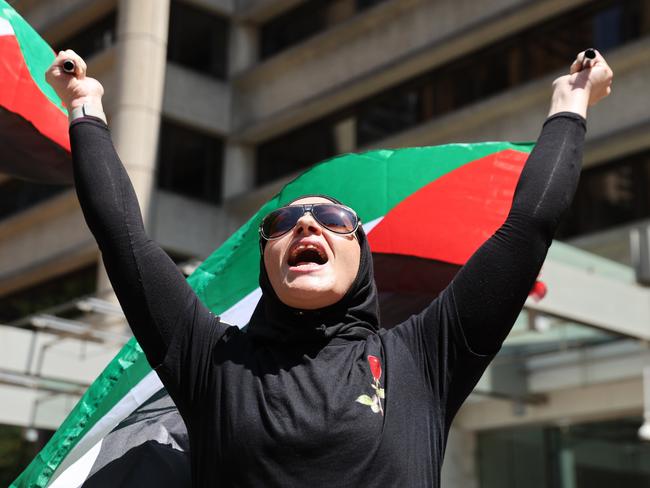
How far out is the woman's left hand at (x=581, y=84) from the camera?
2592 mm

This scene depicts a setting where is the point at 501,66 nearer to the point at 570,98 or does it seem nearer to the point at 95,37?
the point at 95,37

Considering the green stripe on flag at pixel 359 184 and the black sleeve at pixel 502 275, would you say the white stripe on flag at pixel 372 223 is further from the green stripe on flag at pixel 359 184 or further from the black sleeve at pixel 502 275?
the black sleeve at pixel 502 275

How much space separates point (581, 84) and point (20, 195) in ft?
74.8

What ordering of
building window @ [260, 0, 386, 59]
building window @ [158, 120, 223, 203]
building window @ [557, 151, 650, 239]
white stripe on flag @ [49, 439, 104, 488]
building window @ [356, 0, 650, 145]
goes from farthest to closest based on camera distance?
building window @ [158, 120, 223, 203]
building window @ [260, 0, 386, 59]
building window @ [356, 0, 650, 145]
building window @ [557, 151, 650, 239]
white stripe on flag @ [49, 439, 104, 488]

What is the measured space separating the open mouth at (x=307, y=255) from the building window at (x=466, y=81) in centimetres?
1461

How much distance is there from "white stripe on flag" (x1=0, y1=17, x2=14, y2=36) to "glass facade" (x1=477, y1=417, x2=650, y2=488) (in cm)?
1084

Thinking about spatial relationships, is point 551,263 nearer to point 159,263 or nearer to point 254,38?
point 159,263

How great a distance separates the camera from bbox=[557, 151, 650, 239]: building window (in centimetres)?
1605

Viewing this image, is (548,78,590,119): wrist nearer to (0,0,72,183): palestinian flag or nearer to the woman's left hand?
the woman's left hand

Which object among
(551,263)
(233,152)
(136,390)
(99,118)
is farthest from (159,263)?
(233,152)

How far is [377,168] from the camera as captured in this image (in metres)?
4.89

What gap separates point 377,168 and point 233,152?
17.8 meters

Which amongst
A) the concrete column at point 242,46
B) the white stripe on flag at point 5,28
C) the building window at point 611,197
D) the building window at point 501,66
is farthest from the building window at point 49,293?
the white stripe on flag at point 5,28

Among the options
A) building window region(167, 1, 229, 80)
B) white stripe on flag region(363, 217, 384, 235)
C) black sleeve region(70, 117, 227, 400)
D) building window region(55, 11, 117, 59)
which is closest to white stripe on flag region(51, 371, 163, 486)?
white stripe on flag region(363, 217, 384, 235)
